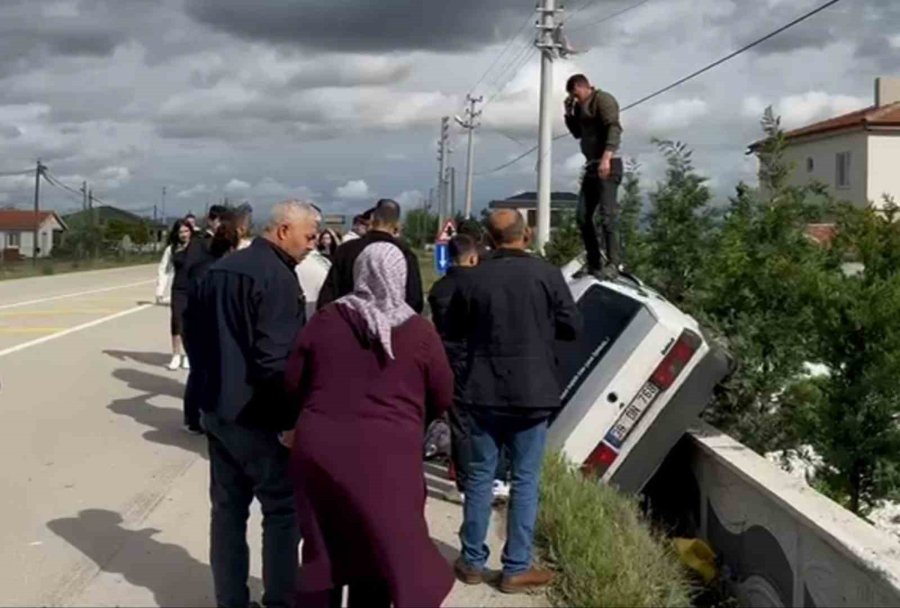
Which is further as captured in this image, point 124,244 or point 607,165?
point 124,244

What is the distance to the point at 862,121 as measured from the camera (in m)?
48.6

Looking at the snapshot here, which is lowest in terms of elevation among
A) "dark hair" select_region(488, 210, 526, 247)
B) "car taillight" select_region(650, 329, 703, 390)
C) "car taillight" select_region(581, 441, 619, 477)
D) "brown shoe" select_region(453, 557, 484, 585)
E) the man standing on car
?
"brown shoe" select_region(453, 557, 484, 585)

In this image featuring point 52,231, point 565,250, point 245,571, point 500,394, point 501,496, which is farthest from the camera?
point 52,231

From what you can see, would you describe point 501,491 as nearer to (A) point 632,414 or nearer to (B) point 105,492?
(A) point 632,414

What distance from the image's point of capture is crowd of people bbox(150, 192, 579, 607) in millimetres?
4379

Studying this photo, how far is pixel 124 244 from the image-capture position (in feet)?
309

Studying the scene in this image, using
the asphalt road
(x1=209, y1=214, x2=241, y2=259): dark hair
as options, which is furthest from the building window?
(x1=209, y1=214, x2=241, y2=259): dark hair

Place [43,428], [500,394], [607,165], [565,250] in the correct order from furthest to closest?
[565,250], [43,428], [607,165], [500,394]

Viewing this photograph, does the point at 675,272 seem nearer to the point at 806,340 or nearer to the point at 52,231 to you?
the point at 806,340

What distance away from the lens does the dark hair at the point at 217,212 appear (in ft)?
30.9

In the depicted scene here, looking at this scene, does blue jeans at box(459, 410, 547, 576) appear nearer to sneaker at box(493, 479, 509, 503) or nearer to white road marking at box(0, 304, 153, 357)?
sneaker at box(493, 479, 509, 503)

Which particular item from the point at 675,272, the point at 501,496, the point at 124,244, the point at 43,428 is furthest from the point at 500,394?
the point at 124,244

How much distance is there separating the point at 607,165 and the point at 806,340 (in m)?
1.88

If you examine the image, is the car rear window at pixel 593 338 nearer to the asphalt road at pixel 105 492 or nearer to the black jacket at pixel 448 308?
the black jacket at pixel 448 308
